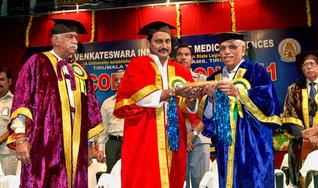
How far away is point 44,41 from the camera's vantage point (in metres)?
10.7

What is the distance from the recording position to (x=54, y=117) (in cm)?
Answer: 373

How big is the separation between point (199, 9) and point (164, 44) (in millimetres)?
5915

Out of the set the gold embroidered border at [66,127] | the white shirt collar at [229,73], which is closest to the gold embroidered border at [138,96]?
the gold embroidered border at [66,127]

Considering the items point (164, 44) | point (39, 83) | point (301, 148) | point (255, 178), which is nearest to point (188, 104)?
point (164, 44)

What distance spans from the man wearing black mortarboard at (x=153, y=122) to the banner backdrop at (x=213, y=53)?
494 centimetres

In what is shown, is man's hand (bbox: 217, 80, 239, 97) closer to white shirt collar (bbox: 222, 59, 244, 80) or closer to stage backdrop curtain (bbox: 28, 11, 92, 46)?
white shirt collar (bbox: 222, 59, 244, 80)

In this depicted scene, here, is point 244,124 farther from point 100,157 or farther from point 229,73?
point 100,157

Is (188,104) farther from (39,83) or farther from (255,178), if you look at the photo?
(39,83)

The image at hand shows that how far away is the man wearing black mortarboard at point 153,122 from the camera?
3943mm

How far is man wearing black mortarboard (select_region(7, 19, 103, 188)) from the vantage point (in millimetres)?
3604

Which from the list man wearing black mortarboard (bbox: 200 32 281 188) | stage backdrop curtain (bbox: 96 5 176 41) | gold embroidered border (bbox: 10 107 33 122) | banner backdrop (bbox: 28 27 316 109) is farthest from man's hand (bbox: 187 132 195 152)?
stage backdrop curtain (bbox: 96 5 176 41)

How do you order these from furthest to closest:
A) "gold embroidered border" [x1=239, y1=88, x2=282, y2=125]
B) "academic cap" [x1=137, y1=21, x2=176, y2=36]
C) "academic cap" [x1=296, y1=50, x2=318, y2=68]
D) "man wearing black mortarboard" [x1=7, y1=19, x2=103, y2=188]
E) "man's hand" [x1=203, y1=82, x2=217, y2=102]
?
"academic cap" [x1=296, y1=50, x2=318, y2=68]
"academic cap" [x1=137, y1=21, x2=176, y2=36]
"gold embroidered border" [x1=239, y1=88, x2=282, y2=125]
"man's hand" [x1=203, y1=82, x2=217, y2=102]
"man wearing black mortarboard" [x1=7, y1=19, x2=103, y2=188]

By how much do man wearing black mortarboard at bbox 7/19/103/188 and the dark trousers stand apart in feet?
7.94

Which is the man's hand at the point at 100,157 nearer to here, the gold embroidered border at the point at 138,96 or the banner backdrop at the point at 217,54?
the gold embroidered border at the point at 138,96
